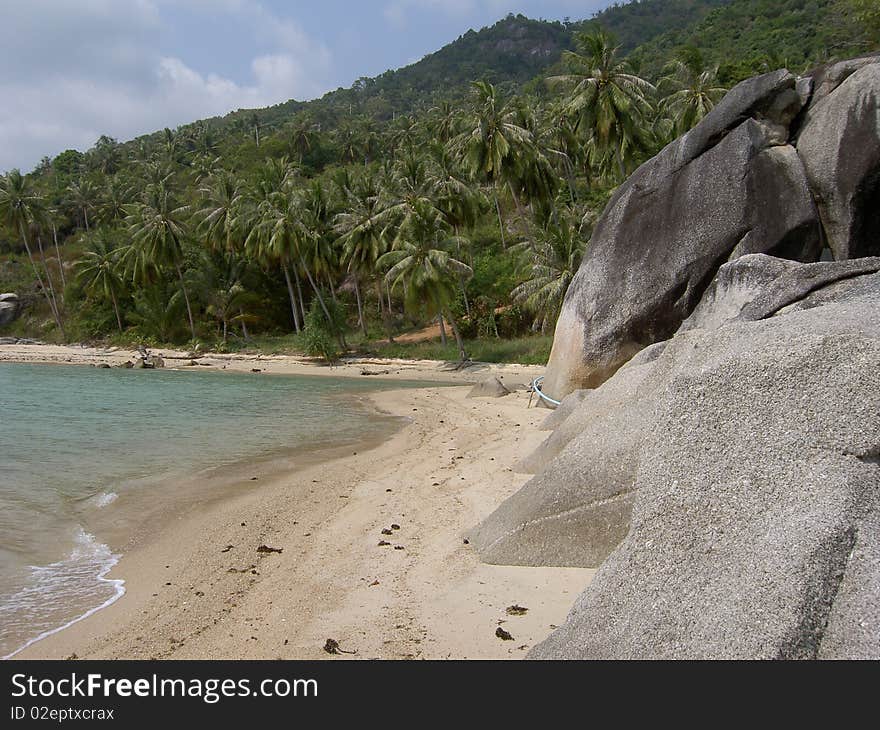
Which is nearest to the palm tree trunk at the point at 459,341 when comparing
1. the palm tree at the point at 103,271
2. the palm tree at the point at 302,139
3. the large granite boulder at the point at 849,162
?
the large granite boulder at the point at 849,162

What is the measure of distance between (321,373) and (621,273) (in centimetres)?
2373

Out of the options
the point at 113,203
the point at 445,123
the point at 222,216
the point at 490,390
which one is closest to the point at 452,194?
the point at 222,216

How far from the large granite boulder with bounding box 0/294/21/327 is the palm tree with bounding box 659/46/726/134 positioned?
54.0m

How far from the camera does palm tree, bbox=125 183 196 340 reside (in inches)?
1913

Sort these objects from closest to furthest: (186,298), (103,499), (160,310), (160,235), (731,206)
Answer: (103,499) < (731,206) < (160,235) < (186,298) < (160,310)

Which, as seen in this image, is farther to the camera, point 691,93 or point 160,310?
point 160,310

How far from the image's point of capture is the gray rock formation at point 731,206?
11453 millimetres

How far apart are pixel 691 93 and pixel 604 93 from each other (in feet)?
20.8

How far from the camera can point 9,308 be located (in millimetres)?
60031

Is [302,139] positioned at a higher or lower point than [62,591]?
higher

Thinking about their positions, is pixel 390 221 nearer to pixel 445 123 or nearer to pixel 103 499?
pixel 445 123

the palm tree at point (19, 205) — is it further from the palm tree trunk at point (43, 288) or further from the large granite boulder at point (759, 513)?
the large granite boulder at point (759, 513)

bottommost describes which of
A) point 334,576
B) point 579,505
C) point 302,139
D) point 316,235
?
point 334,576

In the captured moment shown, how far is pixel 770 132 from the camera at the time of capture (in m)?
12.5
